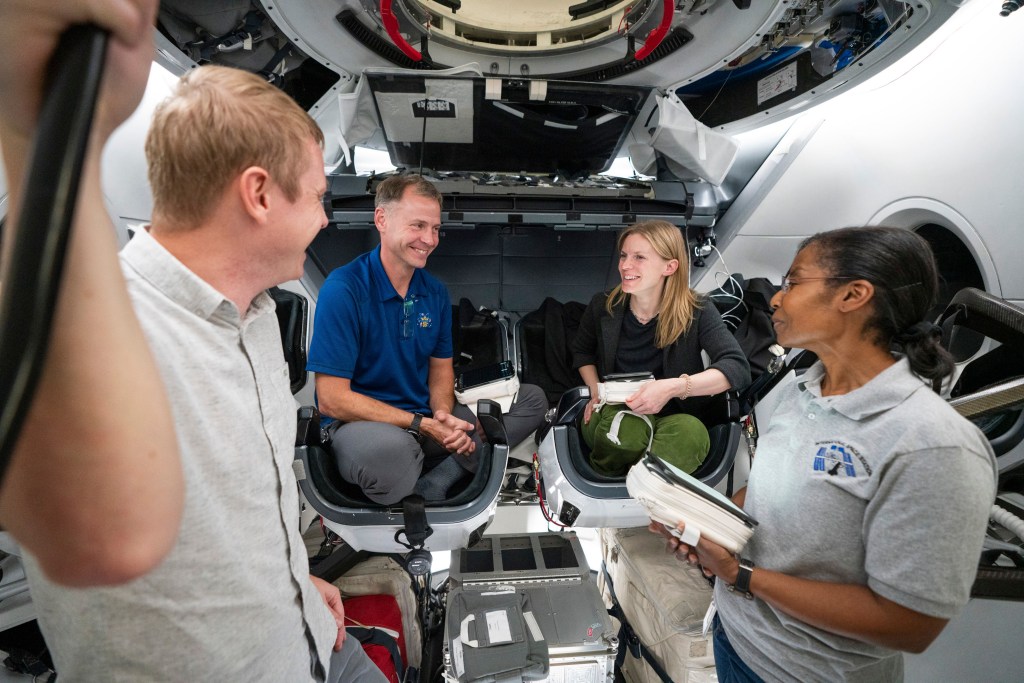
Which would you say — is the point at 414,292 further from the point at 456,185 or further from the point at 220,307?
the point at 220,307

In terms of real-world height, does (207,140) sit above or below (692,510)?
above

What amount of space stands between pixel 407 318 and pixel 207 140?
1.44 m

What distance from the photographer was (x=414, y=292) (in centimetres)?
225

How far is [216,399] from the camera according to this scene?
30.9 inches

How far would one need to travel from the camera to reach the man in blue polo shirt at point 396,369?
1.85 metres

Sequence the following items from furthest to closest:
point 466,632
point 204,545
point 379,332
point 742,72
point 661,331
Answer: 1. point 742,72
2. point 661,331
3. point 379,332
4. point 466,632
5. point 204,545

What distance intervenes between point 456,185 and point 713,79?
1.68m

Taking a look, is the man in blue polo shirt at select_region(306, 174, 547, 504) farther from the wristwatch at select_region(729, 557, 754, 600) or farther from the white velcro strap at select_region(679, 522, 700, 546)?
the wristwatch at select_region(729, 557, 754, 600)

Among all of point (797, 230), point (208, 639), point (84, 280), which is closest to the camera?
point (84, 280)

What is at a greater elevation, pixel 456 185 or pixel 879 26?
pixel 879 26

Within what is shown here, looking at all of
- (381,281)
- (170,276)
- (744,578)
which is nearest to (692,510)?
(744,578)

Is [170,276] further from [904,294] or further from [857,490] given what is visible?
[904,294]

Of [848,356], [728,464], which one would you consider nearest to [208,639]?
[848,356]

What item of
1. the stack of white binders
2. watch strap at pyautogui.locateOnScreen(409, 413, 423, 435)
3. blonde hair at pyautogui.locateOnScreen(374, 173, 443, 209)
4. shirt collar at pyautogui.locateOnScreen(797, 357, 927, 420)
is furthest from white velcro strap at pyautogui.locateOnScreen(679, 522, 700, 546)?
blonde hair at pyautogui.locateOnScreen(374, 173, 443, 209)
